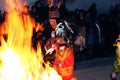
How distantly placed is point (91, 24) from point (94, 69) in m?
2.34

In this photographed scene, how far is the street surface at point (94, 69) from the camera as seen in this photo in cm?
1274

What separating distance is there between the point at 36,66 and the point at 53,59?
0.48 meters

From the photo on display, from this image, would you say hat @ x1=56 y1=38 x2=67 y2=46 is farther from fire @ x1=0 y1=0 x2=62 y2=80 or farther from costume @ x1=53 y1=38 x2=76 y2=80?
fire @ x1=0 y1=0 x2=62 y2=80

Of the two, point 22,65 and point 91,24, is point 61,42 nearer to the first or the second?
point 22,65

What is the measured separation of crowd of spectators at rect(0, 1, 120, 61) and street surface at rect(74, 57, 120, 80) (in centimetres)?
44

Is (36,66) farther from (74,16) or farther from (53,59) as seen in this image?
(74,16)

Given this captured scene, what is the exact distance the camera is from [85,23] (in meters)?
15.4

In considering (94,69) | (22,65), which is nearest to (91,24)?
(94,69)

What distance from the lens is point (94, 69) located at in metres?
13.8

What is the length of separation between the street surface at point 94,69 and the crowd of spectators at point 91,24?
44cm

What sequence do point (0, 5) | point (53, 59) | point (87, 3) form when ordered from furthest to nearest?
point (87, 3) < point (0, 5) < point (53, 59)

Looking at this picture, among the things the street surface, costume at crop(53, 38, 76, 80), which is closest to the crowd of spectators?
the street surface

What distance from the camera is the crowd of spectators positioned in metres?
13.9

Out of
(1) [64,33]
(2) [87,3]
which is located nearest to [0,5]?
(2) [87,3]
